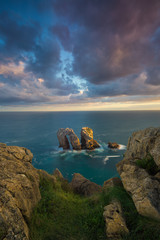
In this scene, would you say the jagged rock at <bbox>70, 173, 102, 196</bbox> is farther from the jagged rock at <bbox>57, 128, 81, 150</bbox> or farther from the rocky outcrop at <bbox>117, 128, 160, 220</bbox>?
the jagged rock at <bbox>57, 128, 81, 150</bbox>

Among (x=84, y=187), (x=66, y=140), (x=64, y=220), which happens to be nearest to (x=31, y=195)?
(x=64, y=220)

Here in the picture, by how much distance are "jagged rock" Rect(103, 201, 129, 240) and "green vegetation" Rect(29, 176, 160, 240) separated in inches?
12.7

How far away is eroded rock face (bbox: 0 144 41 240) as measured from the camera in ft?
17.0

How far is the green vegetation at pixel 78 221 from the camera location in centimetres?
621

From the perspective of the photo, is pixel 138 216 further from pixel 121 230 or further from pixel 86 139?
pixel 86 139

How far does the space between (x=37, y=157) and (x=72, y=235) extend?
48.3m

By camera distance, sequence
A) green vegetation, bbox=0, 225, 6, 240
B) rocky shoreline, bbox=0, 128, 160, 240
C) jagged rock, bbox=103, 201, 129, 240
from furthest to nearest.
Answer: jagged rock, bbox=103, 201, 129, 240 → rocky shoreline, bbox=0, 128, 160, 240 → green vegetation, bbox=0, 225, 6, 240

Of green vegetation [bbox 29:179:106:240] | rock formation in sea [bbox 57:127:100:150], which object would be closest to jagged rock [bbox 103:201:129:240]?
green vegetation [bbox 29:179:106:240]

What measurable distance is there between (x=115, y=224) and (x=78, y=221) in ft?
9.34

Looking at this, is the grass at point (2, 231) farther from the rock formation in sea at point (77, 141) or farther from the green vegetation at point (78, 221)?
the rock formation in sea at point (77, 141)

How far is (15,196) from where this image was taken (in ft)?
21.1

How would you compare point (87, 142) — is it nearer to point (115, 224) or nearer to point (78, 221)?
point (78, 221)

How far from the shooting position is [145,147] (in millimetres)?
11055

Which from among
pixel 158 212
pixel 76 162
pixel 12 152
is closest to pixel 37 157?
pixel 76 162
